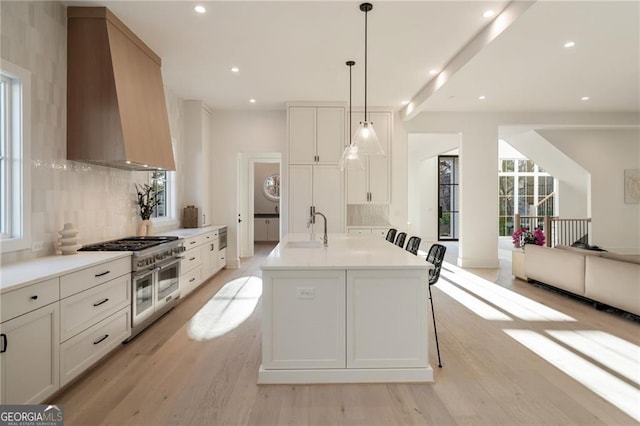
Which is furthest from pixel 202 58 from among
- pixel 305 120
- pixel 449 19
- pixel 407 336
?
pixel 407 336

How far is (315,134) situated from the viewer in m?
6.04

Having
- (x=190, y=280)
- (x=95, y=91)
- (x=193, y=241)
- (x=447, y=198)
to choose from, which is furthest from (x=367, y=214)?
(x=447, y=198)

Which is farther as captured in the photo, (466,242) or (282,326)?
(466,242)

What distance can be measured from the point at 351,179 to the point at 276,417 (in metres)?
Result: 4.75

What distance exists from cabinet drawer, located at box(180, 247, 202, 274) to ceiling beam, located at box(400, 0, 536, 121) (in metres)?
4.07

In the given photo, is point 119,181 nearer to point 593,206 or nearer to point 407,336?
point 407,336

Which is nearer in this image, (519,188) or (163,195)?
(163,195)

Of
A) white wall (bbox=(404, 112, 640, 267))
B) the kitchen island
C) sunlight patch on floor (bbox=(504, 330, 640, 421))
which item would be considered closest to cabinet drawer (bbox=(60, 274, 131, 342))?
the kitchen island

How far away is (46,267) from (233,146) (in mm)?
4561

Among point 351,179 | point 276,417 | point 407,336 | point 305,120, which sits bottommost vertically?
point 276,417

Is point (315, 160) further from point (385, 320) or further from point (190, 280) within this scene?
point (385, 320)

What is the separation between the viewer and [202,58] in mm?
4184

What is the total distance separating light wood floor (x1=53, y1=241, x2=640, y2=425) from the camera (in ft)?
6.64

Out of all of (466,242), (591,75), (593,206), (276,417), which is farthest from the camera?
(593,206)
